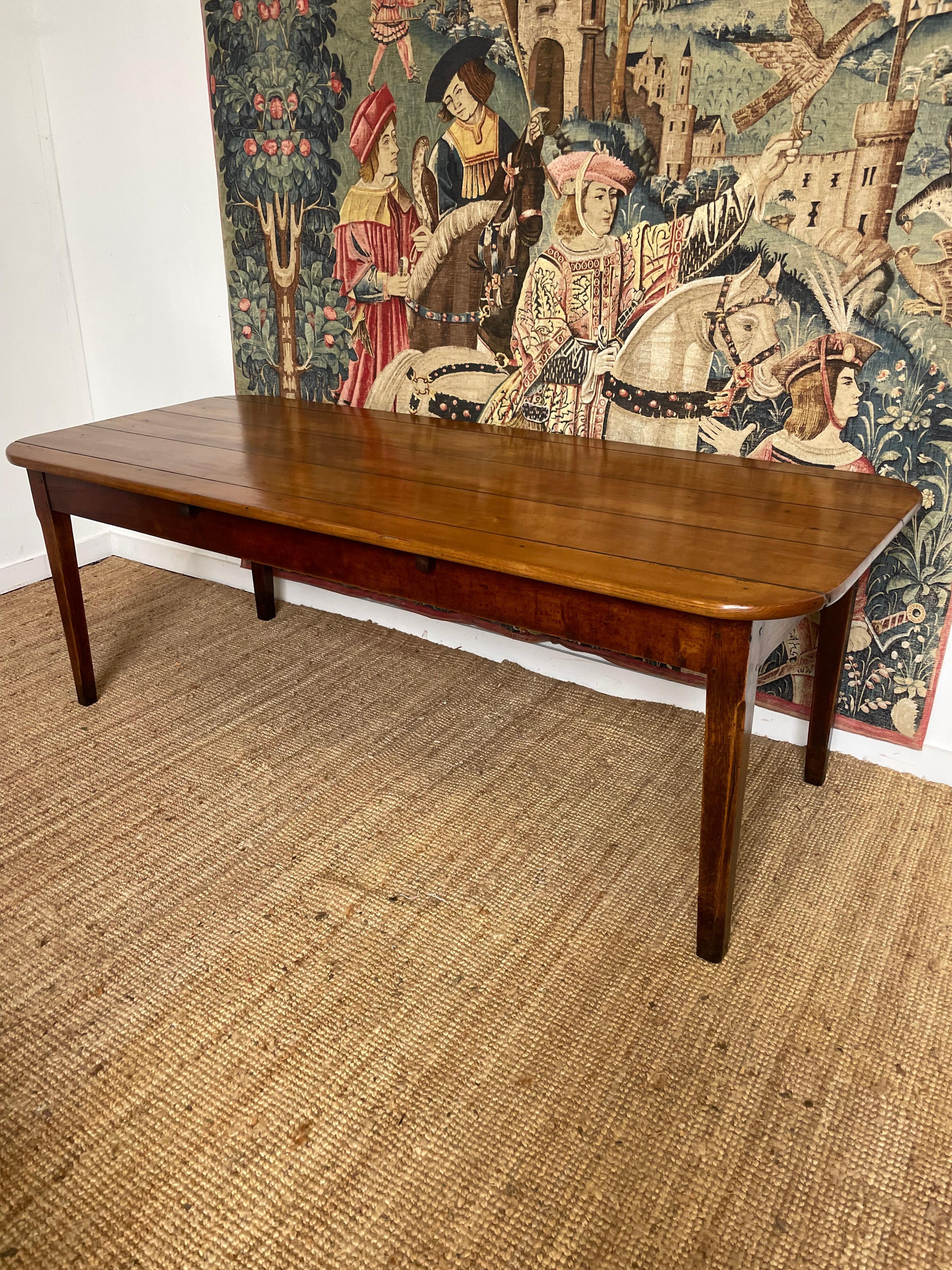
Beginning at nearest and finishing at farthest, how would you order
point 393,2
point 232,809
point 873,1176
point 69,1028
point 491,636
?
point 873,1176 < point 69,1028 < point 232,809 < point 393,2 < point 491,636

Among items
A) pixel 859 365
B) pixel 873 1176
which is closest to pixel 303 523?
pixel 859 365

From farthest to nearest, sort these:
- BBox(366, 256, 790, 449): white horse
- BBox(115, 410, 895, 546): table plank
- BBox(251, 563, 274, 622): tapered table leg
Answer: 1. BBox(251, 563, 274, 622): tapered table leg
2. BBox(366, 256, 790, 449): white horse
3. BBox(115, 410, 895, 546): table plank

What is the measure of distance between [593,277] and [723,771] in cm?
119

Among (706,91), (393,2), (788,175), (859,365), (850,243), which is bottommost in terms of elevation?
(859,365)

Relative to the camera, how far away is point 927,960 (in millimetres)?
1532

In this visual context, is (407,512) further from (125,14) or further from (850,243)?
(125,14)

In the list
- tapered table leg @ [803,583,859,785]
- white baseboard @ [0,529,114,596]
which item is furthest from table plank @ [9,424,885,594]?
white baseboard @ [0,529,114,596]

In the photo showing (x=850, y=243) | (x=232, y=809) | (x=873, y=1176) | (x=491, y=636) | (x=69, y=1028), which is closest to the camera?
(x=873, y=1176)

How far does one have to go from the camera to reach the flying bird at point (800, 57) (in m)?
1.61

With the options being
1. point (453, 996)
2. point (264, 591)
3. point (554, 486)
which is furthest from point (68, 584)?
point (453, 996)

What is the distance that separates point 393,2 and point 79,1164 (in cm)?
234

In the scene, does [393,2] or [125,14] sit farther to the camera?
[125,14]

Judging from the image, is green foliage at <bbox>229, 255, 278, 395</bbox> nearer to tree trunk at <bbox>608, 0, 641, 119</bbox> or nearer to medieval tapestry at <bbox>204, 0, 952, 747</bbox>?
medieval tapestry at <bbox>204, 0, 952, 747</bbox>

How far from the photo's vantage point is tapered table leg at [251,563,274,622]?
107 inches
